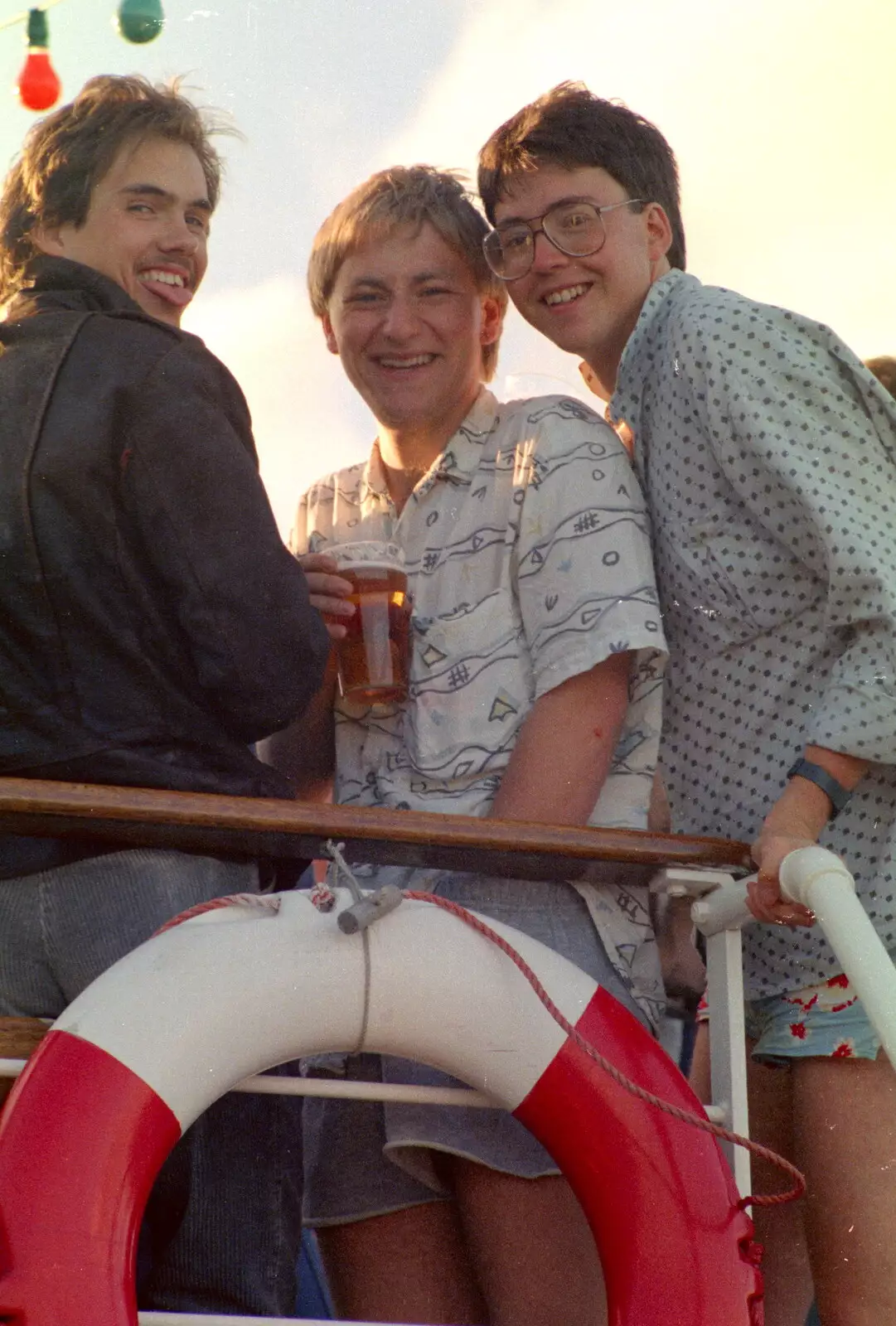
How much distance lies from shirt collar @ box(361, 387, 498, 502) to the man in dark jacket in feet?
1.11

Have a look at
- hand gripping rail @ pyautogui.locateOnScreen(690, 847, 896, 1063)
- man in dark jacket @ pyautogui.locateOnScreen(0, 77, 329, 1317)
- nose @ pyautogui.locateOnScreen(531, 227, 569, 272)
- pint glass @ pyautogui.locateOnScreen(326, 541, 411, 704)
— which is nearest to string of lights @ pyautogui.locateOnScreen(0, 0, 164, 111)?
nose @ pyautogui.locateOnScreen(531, 227, 569, 272)

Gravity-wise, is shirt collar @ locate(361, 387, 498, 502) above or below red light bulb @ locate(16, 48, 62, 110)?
below

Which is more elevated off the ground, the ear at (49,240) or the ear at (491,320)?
the ear at (49,240)

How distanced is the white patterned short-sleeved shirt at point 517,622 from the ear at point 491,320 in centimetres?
20

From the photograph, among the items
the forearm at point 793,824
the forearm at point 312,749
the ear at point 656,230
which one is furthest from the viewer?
the ear at point 656,230

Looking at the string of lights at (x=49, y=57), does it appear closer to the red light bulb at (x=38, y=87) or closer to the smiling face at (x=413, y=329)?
the red light bulb at (x=38, y=87)

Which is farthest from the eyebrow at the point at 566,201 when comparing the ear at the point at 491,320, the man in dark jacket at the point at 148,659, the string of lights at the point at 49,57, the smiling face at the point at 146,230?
the string of lights at the point at 49,57

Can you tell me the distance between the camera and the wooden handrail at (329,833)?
4.14 ft

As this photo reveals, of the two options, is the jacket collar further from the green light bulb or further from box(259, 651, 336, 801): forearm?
the green light bulb

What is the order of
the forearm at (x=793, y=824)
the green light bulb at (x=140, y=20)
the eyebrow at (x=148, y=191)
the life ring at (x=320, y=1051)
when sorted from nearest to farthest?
the life ring at (x=320, y=1051) < the forearm at (x=793, y=824) < the eyebrow at (x=148, y=191) < the green light bulb at (x=140, y=20)

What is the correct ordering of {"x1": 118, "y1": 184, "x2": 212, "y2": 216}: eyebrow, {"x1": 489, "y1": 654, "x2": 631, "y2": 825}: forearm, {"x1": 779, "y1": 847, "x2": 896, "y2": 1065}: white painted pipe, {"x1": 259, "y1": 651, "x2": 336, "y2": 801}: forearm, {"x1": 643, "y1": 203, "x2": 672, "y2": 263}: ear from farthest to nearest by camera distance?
1. {"x1": 643, "y1": 203, "x2": 672, "y2": 263}: ear
2. {"x1": 259, "y1": 651, "x2": 336, "y2": 801}: forearm
3. {"x1": 118, "y1": 184, "x2": 212, "y2": 216}: eyebrow
4. {"x1": 489, "y1": 654, "x2": 631, "y2": 825}: forearm
5. {"x1": 779, "y1": 847, "x2": 896, "y2": 1065}: white painted pipe

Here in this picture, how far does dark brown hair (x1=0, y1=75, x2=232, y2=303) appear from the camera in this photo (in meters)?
1.64

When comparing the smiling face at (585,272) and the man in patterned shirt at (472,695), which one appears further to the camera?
the smiling face at (585,272)

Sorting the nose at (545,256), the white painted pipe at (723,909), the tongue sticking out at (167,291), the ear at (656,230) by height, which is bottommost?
the white painted pipe at (723,909)
